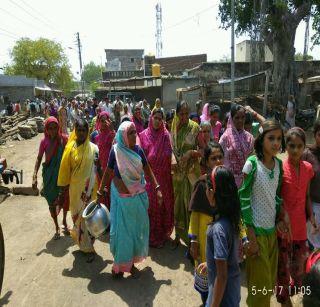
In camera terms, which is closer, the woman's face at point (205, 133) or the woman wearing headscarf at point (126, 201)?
the woman wearing headscarf at point (126, 201)

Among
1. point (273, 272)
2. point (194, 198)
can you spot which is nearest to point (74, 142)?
point (194, 198)

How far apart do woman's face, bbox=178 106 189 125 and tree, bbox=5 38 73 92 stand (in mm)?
49867

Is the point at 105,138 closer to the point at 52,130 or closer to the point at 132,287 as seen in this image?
the point at 52,130

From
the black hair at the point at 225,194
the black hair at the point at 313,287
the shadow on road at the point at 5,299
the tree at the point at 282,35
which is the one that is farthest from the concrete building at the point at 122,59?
the black hair at the point at 313,287

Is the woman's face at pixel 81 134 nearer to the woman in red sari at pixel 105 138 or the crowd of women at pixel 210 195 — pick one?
the crowd of women at pixel 210 195

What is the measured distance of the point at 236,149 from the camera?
4.29m

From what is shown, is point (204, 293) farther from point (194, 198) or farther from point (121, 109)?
point (121, 109)

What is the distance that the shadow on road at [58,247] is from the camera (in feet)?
15.9

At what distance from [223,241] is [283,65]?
18189mm

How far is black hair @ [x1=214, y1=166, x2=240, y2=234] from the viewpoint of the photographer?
7.30 ft

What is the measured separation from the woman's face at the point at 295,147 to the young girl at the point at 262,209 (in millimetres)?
218

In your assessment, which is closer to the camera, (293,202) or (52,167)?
(293,202)

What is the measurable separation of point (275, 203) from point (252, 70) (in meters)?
21.3

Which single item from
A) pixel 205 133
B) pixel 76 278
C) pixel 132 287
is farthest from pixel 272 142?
pixel 76 278
